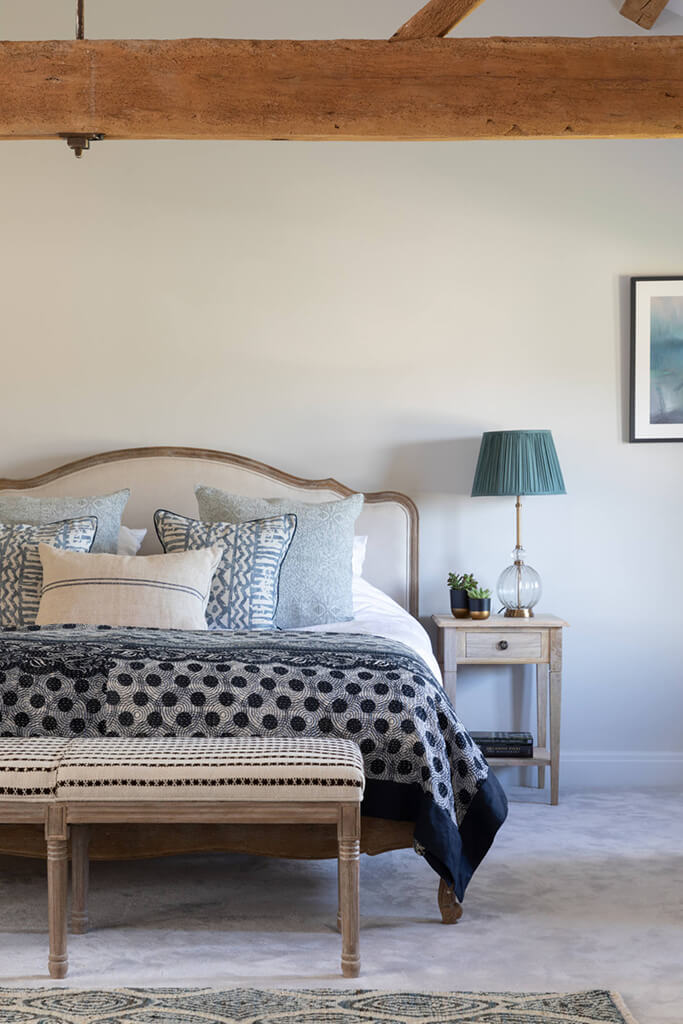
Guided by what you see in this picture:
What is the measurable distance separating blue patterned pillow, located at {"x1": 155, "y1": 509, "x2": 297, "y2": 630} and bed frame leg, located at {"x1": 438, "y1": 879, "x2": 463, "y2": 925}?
3.73 feet

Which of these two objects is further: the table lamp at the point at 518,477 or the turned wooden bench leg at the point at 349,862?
the table lamp at the point at 518,477

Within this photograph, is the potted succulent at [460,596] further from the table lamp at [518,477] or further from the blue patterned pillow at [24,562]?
the blue patterned pillow at [24,562]

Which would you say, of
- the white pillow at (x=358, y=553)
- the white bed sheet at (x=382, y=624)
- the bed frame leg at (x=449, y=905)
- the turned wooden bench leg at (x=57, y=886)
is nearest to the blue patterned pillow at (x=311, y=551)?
the white bed sheet at (x=382, y=624)

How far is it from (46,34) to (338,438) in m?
2.10

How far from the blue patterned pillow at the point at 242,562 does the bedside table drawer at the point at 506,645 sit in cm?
85

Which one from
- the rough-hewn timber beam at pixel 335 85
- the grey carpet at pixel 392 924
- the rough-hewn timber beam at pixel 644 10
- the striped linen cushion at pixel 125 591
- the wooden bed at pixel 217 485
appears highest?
the rough-hewn timber beam at pixel 644 10

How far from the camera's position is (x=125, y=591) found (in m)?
3.19

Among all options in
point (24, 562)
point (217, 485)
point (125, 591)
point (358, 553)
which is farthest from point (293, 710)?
point (217, 485)

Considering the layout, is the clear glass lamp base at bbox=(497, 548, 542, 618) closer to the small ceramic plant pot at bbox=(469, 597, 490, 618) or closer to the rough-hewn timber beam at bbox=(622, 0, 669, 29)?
the small ceramic plant pot at bbox=(469, 597, 490, 618)

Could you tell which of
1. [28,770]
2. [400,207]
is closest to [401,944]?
[28,770]

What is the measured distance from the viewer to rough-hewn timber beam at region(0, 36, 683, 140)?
303 cm

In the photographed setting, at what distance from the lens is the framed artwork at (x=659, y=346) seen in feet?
13.9

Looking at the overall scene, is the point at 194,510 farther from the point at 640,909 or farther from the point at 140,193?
the point at 640,909

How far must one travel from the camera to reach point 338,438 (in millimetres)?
4324
